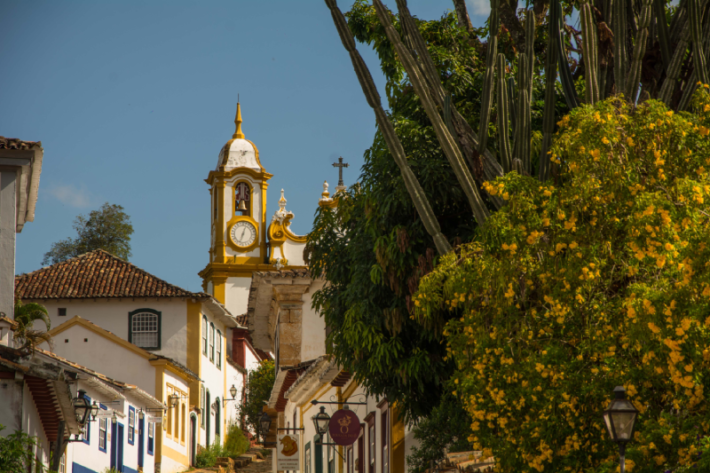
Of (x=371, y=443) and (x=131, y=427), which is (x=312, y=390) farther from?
(x=131, y=427)

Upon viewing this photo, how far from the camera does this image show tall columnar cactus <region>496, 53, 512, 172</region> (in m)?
11.5

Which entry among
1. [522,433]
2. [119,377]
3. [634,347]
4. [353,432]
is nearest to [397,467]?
[353,432]

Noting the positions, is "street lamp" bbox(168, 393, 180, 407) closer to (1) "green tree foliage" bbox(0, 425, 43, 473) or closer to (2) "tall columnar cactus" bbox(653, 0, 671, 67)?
(1) "green tree foliage" bbox(0, 425, 43, 473)

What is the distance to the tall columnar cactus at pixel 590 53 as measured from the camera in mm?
10898

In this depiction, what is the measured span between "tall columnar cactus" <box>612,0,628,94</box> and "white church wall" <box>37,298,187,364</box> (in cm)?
2997

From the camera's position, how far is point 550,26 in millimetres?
11359

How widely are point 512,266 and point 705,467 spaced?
3283 millimetres

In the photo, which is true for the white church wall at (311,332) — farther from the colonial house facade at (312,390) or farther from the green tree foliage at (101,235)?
the green tree foliage at (101,235)

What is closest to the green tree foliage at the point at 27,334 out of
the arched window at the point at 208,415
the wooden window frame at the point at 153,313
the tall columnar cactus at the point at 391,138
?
the tall columnar cactus at the point at 391,138

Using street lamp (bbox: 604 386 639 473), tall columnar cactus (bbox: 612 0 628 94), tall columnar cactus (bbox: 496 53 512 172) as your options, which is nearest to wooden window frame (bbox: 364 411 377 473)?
tall columnar cactus (bbox: 496 53 512 172)

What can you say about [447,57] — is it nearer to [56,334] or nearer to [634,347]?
[634,347]

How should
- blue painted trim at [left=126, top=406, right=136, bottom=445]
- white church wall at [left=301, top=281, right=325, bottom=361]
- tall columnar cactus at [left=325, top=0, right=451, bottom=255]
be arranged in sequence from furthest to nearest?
blue painted trim at [left=126, top=406, right=136, bottom=445], white church wall at [left=301, top=281, right=325, bottom=361], tall columnar cactus at [left=325, top=0, right=451, bottom=255]

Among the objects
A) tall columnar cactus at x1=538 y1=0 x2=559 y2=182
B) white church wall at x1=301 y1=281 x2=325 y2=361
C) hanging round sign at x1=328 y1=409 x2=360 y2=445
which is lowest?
hanging round sign at x1=328 y1=409 x2=360 y2=445

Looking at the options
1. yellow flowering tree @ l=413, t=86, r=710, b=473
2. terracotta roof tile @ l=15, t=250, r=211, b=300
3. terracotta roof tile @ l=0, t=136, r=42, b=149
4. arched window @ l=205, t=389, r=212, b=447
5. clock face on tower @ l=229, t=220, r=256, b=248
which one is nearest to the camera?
yellow flowering tree @ l=413, t=86, r=710, b=473
